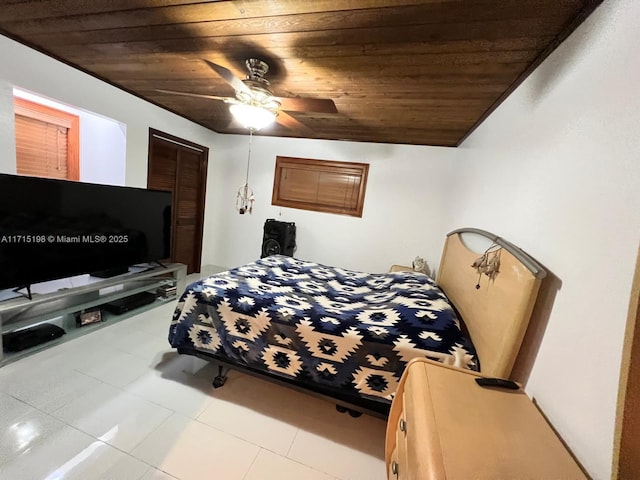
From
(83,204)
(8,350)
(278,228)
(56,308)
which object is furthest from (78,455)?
(278,228)

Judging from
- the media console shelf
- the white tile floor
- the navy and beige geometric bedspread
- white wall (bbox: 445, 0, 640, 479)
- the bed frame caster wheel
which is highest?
white wall (bbox: 445, 0, 640, 479)

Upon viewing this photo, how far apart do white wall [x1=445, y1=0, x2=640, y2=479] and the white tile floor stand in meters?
1.11

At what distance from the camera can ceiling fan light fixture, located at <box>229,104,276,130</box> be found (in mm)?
1789

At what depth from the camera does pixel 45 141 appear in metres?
3.55

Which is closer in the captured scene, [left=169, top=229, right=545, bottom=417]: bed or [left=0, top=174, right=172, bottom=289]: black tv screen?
[left=169, top=229, right=545, bottom=417]: bed

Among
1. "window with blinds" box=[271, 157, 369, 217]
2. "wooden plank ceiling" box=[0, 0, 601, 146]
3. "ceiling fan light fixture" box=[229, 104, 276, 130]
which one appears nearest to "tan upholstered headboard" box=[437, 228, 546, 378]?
"wooden plank ceiling" box=[0, 0, 601, 146]

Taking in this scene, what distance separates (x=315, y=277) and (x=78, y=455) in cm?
192

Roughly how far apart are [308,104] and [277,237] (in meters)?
2.32

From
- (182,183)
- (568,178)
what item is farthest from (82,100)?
(568,178)

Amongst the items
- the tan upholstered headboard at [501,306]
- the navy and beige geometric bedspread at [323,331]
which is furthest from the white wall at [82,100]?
the tan upholstered headboard at [501,306]

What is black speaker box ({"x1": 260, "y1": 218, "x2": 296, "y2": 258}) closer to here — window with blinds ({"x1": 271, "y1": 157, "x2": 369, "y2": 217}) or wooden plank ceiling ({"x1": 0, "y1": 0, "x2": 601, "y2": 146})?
window with blinds ({"x1": 271, "y1": 157, "x2": 369, "y2": 217})

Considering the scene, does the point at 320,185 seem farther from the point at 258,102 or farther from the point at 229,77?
the point at 229,77

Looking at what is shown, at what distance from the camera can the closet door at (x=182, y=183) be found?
3443 millimetres

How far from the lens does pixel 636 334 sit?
1.84 feet
